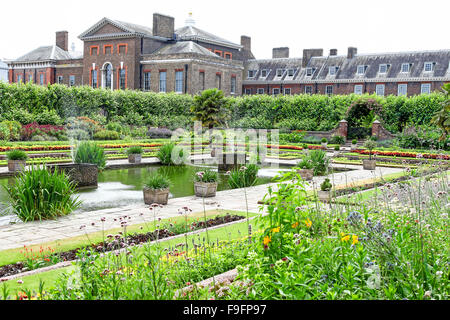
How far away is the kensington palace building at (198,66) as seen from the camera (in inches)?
1598

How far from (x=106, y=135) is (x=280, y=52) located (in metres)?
30.1

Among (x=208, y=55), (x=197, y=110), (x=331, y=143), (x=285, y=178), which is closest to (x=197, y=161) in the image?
(x=197, y=110)

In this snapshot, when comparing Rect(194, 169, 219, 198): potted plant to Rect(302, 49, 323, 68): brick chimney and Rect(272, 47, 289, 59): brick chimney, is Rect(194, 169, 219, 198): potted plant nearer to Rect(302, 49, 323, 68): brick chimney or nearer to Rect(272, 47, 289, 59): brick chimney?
Rect(302, 49, 323, 68): brick chimney

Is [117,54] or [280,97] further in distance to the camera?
[117,54]

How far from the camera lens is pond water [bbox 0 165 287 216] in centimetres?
1051

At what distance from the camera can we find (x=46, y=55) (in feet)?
161

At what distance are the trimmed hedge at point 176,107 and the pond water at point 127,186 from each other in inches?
592

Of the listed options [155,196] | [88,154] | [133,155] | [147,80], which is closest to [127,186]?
[88,154]

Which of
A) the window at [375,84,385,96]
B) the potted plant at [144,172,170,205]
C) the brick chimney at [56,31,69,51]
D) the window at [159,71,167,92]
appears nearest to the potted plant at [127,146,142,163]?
the potted plant at [144,172,170,205]

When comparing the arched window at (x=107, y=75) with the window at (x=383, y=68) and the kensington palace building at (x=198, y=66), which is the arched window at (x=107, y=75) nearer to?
the kensington palace building at (x=198, y=66)
